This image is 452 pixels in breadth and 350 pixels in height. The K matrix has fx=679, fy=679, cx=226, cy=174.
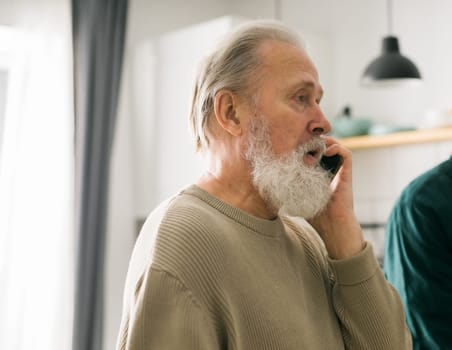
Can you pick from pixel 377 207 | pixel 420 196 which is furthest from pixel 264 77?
pixel 377 207

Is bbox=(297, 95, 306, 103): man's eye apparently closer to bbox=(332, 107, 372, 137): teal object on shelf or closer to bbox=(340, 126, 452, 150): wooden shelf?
bbox=(340, 126, 452, 150): wooden shelf

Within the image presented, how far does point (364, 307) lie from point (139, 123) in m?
2.39

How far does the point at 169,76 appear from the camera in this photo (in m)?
3.23

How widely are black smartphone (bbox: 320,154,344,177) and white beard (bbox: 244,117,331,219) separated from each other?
0.07 metres

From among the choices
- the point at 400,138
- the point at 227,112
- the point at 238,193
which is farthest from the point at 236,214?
the point at 400,138

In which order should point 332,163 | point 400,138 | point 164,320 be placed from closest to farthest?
point 164,320, point 332,163, point 400,138

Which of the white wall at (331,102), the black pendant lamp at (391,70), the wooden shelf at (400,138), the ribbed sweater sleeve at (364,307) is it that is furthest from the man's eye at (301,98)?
the white wall at (331,102)

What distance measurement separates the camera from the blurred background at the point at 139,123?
285 cm

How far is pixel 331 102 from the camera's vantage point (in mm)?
3398

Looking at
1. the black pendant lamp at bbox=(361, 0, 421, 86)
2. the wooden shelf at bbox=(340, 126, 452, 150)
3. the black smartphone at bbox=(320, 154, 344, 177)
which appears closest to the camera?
the black smartphone at bbox=(320, 154, 344, 177)

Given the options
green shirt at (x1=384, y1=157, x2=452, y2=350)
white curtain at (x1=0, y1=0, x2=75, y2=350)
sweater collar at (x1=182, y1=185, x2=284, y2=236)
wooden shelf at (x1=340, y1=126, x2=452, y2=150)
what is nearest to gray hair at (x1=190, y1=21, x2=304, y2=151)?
sweater collar at (x1=182, y1=185, x2=284, y2=236)

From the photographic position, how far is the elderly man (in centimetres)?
96

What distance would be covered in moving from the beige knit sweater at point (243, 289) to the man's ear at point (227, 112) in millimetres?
112

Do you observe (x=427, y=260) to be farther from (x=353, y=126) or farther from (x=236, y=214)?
(x=353, y=126)
